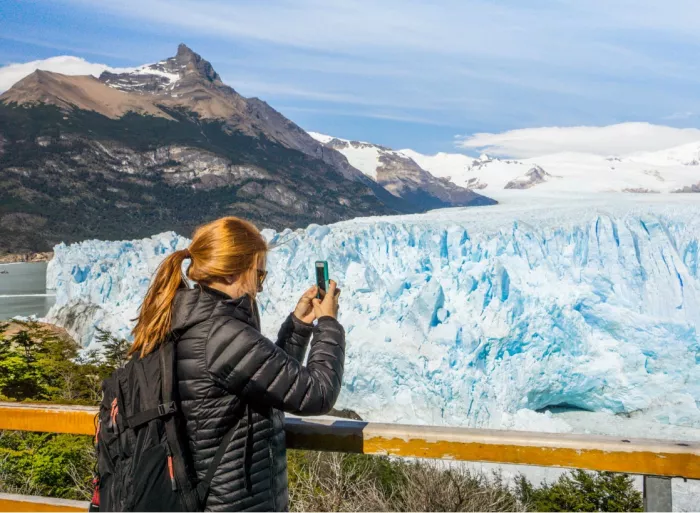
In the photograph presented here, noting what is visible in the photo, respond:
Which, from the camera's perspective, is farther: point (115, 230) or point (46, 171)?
point (46, 171)

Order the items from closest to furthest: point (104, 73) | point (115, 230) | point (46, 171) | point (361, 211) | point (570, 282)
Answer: point (570, 282), point (115, 230), point (46, 171), point (361, 211), point (104, 73)

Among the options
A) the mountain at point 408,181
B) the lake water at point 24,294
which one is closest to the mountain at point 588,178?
the mountain at point 408,181

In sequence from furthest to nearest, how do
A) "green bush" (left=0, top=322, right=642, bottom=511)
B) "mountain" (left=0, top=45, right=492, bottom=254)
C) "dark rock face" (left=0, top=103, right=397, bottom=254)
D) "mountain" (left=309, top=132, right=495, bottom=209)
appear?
Answer: "mountain" (left=309, top=132, right=495, bottom=209), "mountain" (left=0, top=45, right=492, bottom=254), "dark rock face" (left=0, top=103, right=397, bottom=254), "green bush" (left=0, top=322, right=642, bottom=511)

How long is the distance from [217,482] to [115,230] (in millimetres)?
57470

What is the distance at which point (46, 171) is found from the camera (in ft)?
212

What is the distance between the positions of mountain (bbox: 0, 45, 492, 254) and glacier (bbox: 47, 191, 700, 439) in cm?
4196

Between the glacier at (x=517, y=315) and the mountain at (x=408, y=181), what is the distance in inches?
3013

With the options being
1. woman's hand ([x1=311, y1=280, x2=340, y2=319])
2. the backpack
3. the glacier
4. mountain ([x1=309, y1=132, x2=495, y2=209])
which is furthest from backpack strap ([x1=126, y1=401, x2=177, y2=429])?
mountain ([x1=309, y1=132, x2=495, y2=209])

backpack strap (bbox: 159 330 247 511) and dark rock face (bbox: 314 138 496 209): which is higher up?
dark rock face (bbox: 314 138 496 209)

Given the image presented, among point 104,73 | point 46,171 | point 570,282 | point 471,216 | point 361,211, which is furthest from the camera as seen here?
point 104,73

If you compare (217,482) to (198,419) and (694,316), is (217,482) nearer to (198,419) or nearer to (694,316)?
(198,419)

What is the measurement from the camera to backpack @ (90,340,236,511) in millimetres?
1202

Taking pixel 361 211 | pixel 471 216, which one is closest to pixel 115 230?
pixel 361 211

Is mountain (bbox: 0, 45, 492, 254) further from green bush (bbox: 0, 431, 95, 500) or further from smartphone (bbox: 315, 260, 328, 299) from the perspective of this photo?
smartphone (bbox: 315, 260, 328, 299)
